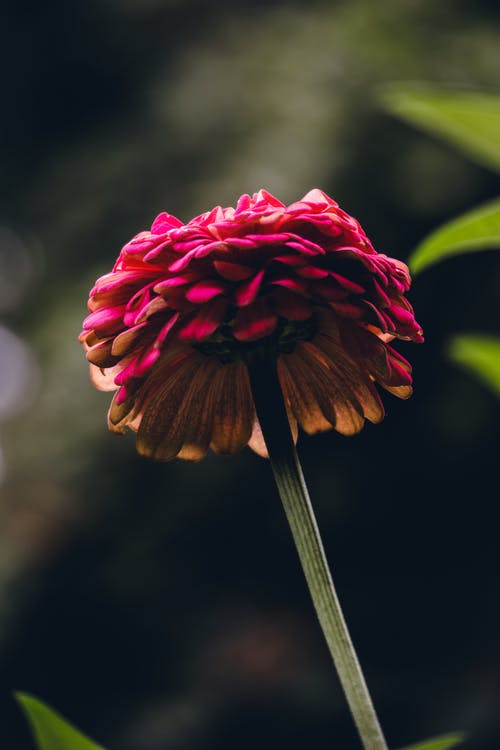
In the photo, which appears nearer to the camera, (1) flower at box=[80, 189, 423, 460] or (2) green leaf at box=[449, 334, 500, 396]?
(1) flower at box=[80, 189, 423, 460]

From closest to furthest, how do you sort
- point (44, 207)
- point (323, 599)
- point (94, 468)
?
point (323, 599) → point (94, 468) → point (44, 207)

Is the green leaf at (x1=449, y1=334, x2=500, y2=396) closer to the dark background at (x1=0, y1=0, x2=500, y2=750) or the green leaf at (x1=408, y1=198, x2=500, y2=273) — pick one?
the green leaf at (x1=408, y1=198, x2=500, y2=273)

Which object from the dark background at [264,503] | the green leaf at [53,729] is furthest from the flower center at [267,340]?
the dark background at [264,503]

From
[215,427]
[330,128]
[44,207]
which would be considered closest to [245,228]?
[215,427]

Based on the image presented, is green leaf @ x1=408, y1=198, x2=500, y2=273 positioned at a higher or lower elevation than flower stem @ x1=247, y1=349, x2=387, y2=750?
higher

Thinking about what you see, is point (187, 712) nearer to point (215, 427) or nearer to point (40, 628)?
point (40, 628)

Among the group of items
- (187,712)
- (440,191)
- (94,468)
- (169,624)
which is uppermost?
(440,191)

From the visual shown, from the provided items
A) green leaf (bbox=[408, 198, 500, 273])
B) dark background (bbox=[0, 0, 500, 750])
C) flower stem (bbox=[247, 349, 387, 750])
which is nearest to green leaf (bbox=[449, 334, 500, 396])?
green leaf (bbox=[408, 198, 500, 273])
